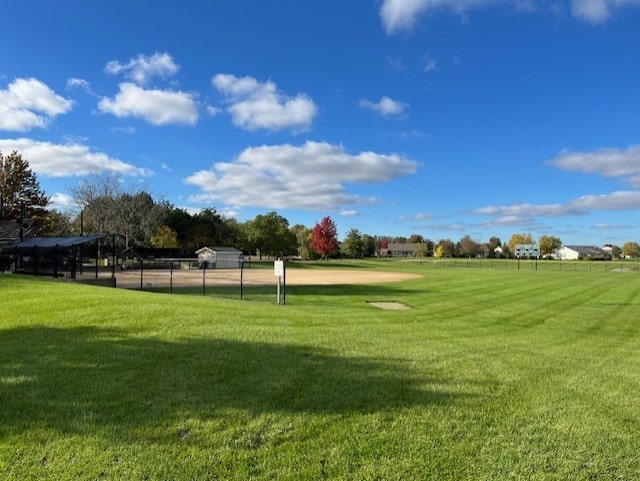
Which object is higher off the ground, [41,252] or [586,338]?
[41,252]

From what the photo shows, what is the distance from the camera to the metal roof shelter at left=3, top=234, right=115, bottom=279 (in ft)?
77.4

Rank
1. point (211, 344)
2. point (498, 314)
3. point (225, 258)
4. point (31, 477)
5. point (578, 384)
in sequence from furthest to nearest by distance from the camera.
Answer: point (225, 258), point (498, 314), point (211, 344), point (578, 384), point (31, 477)

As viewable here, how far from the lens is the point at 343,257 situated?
117 metres

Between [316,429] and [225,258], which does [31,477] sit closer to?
[316,429]

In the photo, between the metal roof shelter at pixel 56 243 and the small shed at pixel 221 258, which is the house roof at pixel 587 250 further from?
the metal roof shelter at pixel 56 243

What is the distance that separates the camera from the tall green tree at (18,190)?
4478 cm

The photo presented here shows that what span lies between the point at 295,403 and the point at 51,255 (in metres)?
24.7

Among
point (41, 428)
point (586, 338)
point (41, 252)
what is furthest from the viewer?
point (41, 252)

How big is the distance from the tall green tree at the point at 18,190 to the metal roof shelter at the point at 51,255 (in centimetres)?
2049

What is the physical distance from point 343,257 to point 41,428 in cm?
11306

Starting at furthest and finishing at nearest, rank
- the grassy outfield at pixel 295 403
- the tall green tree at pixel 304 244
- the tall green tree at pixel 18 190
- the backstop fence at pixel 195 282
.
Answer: the tall green tree at pixel 304 244 < the tall green tree at pixel 18 190 < the backstop fence at pixel 195 282 < the grassy outfield at pixel 295 403

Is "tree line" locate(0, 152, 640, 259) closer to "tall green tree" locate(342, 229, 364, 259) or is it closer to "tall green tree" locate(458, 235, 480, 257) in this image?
"tall green tree" locate(342, 229, 364, 259)

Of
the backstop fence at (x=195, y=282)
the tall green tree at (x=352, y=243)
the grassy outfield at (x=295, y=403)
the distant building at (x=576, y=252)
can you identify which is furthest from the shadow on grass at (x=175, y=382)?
the distant building at (x=576, y=252)

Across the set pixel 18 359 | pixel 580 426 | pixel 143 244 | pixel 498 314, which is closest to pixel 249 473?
pixel 580 426
